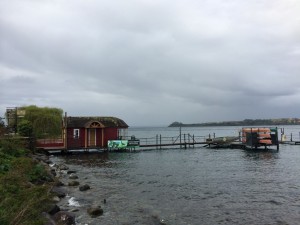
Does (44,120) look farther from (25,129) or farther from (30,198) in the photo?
(30,198)

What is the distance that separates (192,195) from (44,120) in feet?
103

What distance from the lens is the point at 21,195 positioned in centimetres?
1011

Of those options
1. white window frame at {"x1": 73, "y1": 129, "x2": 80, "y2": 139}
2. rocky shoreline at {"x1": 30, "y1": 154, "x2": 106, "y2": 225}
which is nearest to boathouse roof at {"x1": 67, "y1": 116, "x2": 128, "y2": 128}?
white window frame at {"x1": 73, "y1": 129, "x2": 80, "y2": 139}

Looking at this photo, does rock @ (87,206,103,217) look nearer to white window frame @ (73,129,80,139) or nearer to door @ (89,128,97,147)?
white window frame @ (73,129,80,139)

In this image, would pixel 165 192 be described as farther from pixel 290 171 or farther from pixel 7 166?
pixel 290 171

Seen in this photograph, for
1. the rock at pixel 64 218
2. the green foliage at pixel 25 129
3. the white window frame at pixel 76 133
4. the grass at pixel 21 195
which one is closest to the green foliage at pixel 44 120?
the white window frame at pixel 76 133

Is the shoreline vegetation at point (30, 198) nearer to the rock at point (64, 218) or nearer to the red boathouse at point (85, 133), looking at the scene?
the rock at point (64, 218)

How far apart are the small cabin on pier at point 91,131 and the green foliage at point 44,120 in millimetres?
1631

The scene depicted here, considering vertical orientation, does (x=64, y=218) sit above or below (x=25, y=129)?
below

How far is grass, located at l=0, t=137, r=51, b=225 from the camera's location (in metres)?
7.66

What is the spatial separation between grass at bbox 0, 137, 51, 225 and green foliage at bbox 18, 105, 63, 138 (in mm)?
23006

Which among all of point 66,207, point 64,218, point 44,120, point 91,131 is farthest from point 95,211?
point 44,120

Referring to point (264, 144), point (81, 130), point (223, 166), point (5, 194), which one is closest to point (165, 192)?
point (5, 194)

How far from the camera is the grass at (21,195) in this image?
7.66 m
